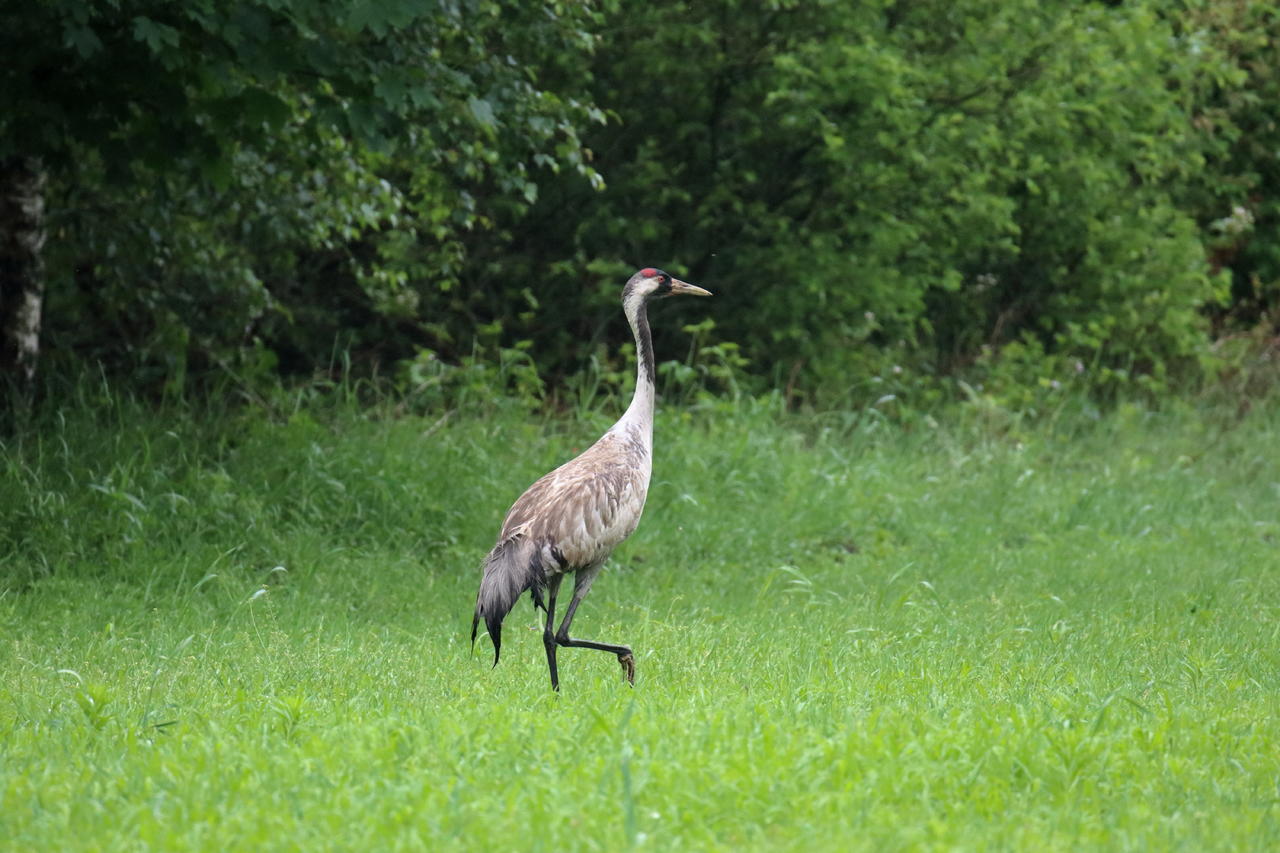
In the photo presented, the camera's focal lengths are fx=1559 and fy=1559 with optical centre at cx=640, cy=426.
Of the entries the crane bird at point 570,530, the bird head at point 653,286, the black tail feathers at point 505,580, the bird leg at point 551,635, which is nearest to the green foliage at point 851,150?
the bird head at point 653,286

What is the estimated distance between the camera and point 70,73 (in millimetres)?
9430

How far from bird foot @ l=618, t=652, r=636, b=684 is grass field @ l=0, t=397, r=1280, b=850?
0.18 meters

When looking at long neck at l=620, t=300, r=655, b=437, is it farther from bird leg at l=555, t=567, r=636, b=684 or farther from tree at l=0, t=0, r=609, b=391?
tree at l=0, t=0, r=609, b=391

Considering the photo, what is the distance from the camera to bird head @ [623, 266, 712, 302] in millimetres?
8211

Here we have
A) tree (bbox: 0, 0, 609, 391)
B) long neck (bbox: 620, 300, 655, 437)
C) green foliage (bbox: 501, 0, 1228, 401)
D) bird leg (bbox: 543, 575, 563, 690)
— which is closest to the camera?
bird leg (bbox: 543, 575, 563, 690)

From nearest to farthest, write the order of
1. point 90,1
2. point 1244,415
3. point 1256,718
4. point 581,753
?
point 581,753
point 1256,718
point 90,1
point 1244,415

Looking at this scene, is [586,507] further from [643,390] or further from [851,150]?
[851,150]

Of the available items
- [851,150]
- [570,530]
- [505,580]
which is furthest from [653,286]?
[851,150]

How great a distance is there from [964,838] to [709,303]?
11537 mm

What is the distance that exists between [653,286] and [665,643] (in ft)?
6.16

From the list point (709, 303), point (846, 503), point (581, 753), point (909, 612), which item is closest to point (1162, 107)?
point (709, 303)

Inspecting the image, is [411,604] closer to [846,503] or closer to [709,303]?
[846,503]

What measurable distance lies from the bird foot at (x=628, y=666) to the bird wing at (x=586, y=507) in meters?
0.49

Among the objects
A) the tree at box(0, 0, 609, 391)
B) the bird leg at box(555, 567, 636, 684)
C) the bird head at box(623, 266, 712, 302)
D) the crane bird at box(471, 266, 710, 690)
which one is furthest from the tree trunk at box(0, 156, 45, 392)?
the bird leg at box(555, 567, 636, 684)
